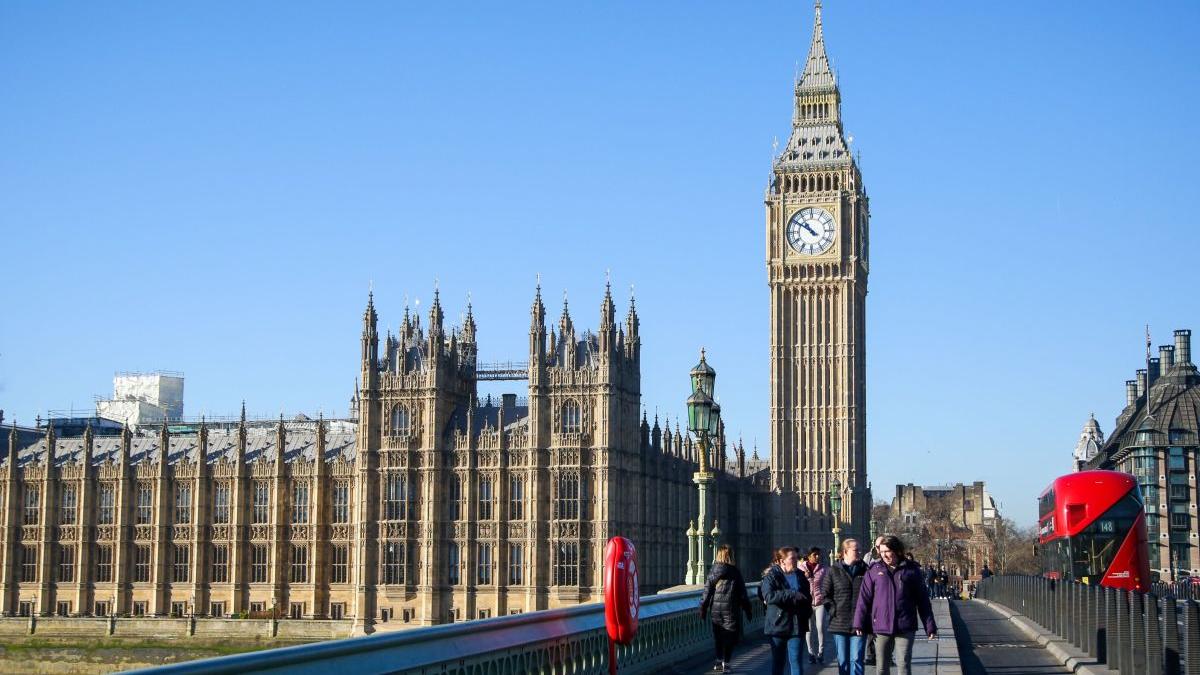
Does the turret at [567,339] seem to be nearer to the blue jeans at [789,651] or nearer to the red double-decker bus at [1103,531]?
the red double-decker bus at [1103,531]

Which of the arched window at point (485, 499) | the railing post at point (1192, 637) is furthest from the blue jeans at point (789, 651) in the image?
the arched window at point (485, 499)

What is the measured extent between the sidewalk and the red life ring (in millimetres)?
7861

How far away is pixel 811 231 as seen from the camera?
121812 mm

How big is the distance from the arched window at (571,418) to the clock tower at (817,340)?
115ft

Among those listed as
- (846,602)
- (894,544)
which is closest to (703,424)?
(846,602)

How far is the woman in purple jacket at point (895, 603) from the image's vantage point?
21.3 m

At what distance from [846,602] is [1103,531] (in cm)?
2648

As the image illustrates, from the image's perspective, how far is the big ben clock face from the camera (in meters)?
121

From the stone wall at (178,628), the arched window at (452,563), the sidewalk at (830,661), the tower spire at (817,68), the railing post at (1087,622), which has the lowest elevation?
the stone wall at (178,628)

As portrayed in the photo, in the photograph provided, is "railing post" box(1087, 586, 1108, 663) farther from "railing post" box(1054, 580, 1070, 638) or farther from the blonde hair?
the blonde hair

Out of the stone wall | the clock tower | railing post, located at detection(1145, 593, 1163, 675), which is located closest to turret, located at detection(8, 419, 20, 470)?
the stone wall

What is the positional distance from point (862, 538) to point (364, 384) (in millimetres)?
46473

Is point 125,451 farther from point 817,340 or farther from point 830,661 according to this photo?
point 830,661

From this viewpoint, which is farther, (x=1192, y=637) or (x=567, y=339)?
(x=567, y=339)
